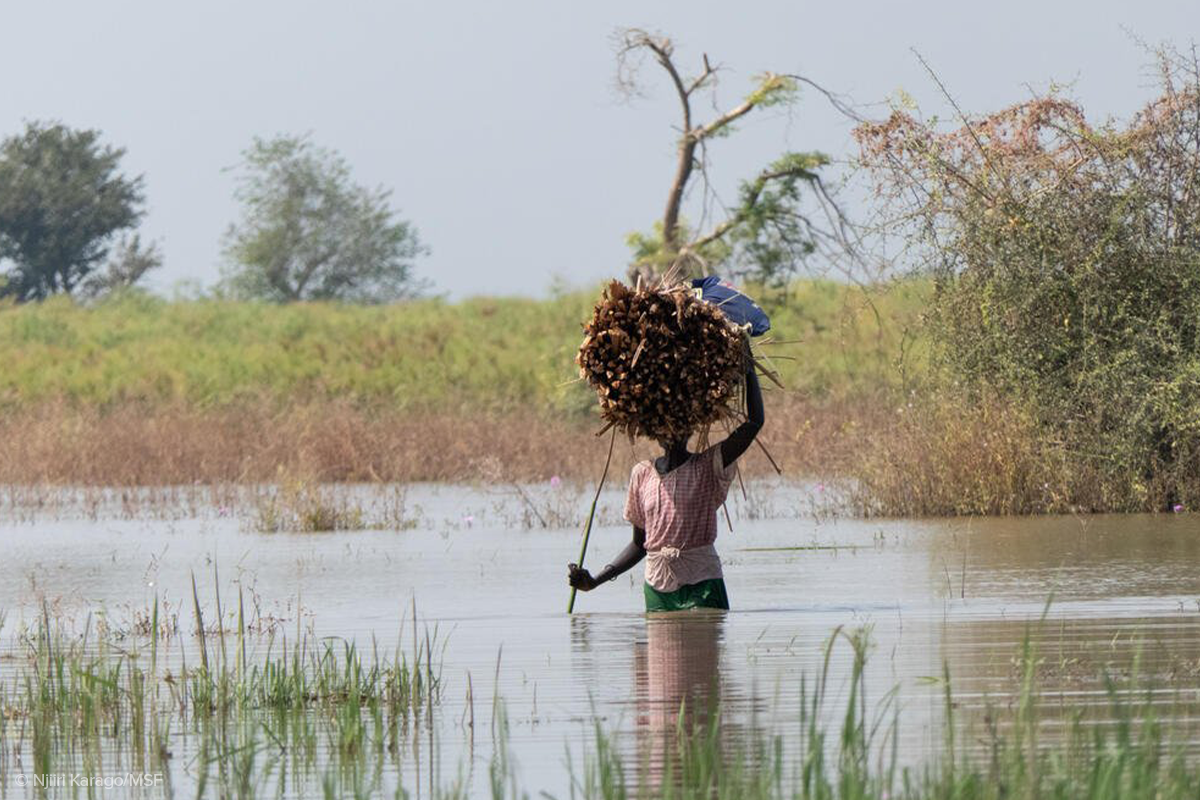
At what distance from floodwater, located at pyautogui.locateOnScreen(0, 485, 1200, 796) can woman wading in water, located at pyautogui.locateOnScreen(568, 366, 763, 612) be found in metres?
0.19

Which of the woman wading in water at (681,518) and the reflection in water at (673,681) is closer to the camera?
the reflection in water at (673,681)

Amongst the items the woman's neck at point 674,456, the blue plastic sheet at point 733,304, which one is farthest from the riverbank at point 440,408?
the woman's neck at point 674,456

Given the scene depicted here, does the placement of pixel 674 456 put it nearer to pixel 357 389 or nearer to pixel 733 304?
pixel 733 304

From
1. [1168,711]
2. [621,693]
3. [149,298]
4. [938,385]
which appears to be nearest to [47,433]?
[938,385]

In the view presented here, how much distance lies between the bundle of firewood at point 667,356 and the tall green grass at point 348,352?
2496 centimetres

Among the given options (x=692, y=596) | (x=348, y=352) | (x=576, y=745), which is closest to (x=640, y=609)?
(x=692, y=596)

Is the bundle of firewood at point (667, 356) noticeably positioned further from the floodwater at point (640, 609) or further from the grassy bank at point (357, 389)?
the grassy bank at point (357, 389)

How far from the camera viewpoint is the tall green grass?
1656 inches

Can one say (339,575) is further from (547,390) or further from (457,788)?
(547,390)

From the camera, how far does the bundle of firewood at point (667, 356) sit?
9.49 metres

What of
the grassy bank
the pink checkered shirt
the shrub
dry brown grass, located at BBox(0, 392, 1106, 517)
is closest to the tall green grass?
the grassy bank

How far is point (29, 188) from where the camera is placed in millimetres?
76438

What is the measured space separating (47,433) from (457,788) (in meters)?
23.2

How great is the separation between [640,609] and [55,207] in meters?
67.9
